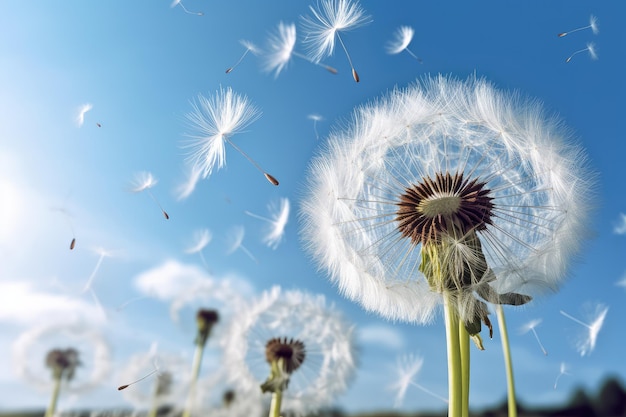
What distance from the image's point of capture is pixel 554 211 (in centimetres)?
503

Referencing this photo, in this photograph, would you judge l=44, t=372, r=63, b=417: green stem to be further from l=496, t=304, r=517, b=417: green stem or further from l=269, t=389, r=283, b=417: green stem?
l=496, t=304, r=517, b=417: green stem

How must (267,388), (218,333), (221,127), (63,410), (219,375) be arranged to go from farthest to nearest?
(218,333)
(219,375)
(267,388)
(63,410)
(221,127)

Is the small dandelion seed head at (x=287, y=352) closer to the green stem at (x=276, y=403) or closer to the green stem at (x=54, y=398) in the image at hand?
the green stem at (x=276, y=403)

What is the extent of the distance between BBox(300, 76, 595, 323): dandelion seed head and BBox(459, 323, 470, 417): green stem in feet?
1.12

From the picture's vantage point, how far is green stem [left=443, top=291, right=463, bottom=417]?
12.8ft

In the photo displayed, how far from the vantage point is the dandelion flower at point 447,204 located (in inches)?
182

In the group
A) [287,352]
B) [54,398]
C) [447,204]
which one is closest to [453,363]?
[447,204]

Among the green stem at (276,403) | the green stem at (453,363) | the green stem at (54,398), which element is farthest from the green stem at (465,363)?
the green stem at (54,398)

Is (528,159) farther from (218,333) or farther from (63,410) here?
(63,410)

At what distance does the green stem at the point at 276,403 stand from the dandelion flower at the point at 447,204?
1301 millimetres

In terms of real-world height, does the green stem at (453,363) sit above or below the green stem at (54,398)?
above


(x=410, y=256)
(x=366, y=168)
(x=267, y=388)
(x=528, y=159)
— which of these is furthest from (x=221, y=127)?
(x=528, y=159)

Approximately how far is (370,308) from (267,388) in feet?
4.65

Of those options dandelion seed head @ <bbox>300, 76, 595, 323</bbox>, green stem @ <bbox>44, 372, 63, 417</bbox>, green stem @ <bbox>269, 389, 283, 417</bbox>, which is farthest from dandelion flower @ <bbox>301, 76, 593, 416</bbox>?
green stem @ <bbox>44, 372, 63, 417</bbox>
